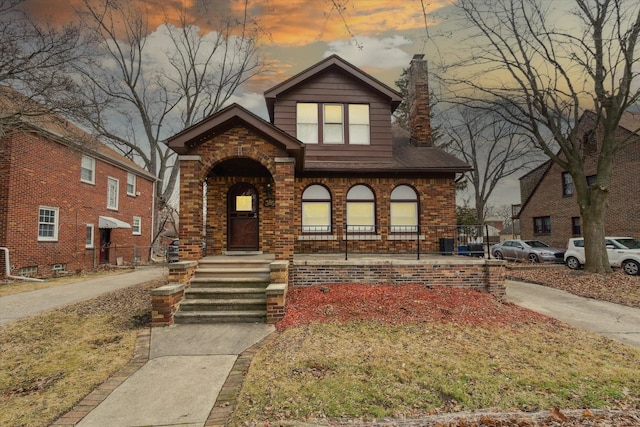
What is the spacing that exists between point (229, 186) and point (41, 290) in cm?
686

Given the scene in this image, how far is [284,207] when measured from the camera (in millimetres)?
8156

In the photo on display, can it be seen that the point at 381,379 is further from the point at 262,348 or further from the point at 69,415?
the point at 69,415

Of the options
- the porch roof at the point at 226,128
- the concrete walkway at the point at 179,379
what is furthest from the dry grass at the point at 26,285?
the concrete walkway at the point at 179,379

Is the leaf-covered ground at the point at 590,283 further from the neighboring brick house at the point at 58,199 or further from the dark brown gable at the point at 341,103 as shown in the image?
the neighboring brick house at the point at 58,199

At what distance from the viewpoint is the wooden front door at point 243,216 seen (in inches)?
420

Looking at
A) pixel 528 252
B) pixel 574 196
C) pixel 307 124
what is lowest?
pixel 528 252

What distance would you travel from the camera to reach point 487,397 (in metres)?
3.71

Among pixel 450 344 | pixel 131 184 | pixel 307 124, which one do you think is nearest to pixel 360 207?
pixel 307 124

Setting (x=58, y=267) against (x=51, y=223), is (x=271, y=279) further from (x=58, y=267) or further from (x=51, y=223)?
(x=58, y=267)

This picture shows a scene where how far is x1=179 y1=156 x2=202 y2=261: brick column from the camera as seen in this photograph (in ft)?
26.2

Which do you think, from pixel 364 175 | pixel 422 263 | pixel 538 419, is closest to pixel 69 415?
pixel 538 419

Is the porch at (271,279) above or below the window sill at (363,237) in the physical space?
below

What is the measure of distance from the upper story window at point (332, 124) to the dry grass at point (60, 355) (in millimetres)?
7638

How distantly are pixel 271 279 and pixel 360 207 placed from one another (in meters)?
5.54
